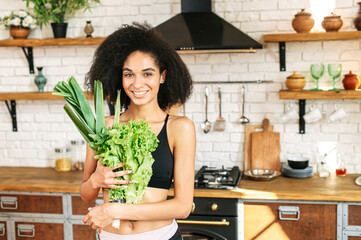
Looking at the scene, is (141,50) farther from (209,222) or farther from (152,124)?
(209,222)

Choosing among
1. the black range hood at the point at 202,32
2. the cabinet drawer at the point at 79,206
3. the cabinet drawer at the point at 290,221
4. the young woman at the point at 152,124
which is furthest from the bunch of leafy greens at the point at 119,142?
the cabinet drawer at the point at 79,206

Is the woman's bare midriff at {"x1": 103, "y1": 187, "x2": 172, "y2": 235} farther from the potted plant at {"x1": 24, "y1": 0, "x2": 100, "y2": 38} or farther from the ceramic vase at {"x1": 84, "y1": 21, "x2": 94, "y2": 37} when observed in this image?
the potted plant at {"x1": 24, "y1": 0, "x2": 100, "y2": 38}

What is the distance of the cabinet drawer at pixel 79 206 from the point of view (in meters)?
3.36

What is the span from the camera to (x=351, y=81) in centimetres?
334

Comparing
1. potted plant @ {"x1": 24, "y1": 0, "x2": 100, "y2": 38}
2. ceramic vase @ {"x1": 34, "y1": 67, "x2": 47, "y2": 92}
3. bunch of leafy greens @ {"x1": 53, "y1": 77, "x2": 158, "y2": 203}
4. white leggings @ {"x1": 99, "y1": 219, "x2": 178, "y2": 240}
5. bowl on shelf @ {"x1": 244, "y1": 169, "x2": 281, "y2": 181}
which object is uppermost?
potted plant @ {"x1": 24, "y1": 0, "x2": 100, "y2": 38}

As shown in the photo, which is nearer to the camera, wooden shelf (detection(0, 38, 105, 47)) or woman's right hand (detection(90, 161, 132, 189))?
woman's right hand (detection(90, 161, 132, 189))

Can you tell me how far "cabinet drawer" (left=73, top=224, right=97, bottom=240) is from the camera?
338 centimetres

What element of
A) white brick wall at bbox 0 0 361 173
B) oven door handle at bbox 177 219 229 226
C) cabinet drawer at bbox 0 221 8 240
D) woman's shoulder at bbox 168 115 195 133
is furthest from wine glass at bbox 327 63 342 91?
cabinet drawer at bbox 0 221 8 240

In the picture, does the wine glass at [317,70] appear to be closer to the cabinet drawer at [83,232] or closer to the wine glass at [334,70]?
the wine glass at [334,70]

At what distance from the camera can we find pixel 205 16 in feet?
11.1

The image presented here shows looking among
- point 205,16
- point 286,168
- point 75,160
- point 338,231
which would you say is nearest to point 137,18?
point 205,16

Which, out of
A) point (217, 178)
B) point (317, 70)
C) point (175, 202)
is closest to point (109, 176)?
point (175, 202)

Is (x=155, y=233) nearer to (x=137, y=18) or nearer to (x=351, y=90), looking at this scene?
(x=351, y=90)

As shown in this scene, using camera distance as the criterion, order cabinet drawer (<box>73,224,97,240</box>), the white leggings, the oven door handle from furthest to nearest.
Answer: cabinet drawer (<box>73,224,97,240</box>), the oven door handle, the white leggings
